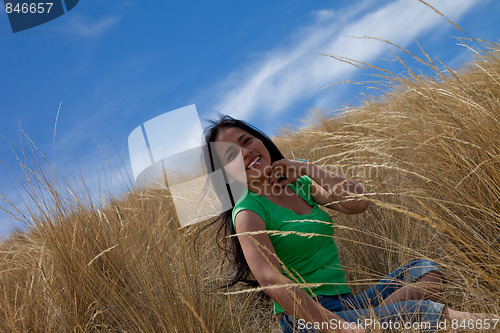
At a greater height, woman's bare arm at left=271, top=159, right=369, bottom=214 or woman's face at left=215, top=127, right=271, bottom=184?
woman's face at left=215, top=127, right=271, bottom=184

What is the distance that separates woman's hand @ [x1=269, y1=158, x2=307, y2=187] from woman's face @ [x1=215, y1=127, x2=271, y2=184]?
38mm

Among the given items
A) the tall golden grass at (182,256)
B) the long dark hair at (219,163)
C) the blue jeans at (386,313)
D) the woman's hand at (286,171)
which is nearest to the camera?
the blue jeans at (386,313)

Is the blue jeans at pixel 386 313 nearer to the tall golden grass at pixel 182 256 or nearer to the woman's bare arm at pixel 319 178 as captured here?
the tall golden grass at pixel 182 256

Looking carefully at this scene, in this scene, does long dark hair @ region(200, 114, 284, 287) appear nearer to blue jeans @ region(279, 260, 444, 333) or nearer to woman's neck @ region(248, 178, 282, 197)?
woman's neck @ region(248, 178, 282, 197)

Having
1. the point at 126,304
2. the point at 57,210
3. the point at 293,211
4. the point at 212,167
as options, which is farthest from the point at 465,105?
the point at 57,210

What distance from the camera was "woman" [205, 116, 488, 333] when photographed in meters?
1.55

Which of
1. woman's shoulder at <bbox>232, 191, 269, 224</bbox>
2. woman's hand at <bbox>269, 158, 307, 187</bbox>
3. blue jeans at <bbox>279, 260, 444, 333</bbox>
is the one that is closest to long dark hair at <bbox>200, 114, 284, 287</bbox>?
woman's hand at <bbox>269, 158, 307, 187</bbox>

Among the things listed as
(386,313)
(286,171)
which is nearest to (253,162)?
Result: (286,171)

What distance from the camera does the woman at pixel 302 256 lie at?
5.08 ft

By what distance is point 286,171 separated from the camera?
2.01 m

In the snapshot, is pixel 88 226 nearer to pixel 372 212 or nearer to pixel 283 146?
pixel 372 212

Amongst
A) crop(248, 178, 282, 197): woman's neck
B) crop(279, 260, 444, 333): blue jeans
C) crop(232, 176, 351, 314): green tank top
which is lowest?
crop(279, 260, 444, 333): blue jeans

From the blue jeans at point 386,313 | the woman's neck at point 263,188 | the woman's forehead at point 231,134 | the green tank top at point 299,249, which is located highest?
the woman's forehead at point 231,134

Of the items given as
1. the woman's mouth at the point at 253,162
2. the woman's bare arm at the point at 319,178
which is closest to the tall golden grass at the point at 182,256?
the woman's bare arm at the point at 319,178
